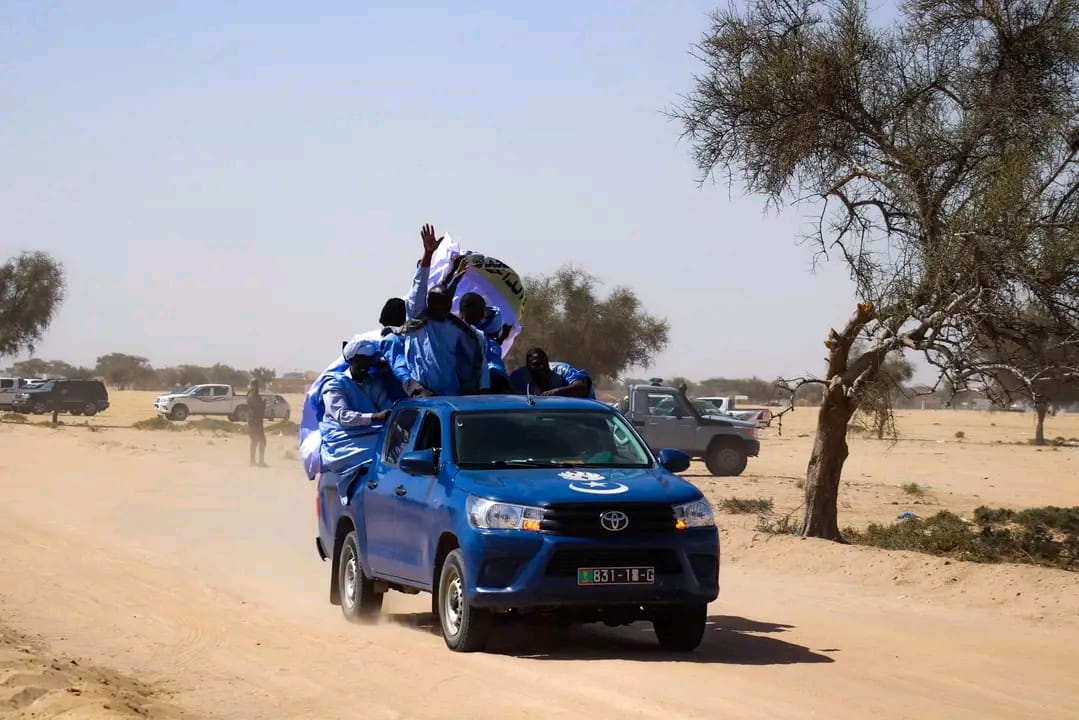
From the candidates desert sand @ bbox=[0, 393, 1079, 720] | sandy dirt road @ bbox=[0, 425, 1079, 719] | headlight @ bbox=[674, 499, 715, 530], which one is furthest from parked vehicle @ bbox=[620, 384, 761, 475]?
headlight @ bbox=[674, 499, 715, 530]

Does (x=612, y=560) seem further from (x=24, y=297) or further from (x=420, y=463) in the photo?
(x=24, y=297)

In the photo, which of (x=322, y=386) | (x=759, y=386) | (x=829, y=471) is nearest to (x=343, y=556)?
(x=322, y=386)

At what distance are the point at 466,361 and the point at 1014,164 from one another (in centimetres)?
623

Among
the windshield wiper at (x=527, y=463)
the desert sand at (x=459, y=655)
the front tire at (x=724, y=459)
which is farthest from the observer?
the front tire at (x=724, y=459)

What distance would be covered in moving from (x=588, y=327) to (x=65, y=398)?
27087mm

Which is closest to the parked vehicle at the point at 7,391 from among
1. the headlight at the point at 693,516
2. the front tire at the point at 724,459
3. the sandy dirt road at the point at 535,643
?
the front tire at the point at 724,459

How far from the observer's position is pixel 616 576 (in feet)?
31.2

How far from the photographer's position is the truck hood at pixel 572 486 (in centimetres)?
958

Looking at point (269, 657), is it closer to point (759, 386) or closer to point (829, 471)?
point (829, 471)

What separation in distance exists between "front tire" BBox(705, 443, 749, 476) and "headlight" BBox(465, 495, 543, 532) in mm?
23821

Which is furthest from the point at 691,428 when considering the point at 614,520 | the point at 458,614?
the point at 614,520

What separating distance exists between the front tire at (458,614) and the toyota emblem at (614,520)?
969mm

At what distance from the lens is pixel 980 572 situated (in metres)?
14.7

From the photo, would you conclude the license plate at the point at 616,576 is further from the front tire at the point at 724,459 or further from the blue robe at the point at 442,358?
the front tire at the point at 724,459
